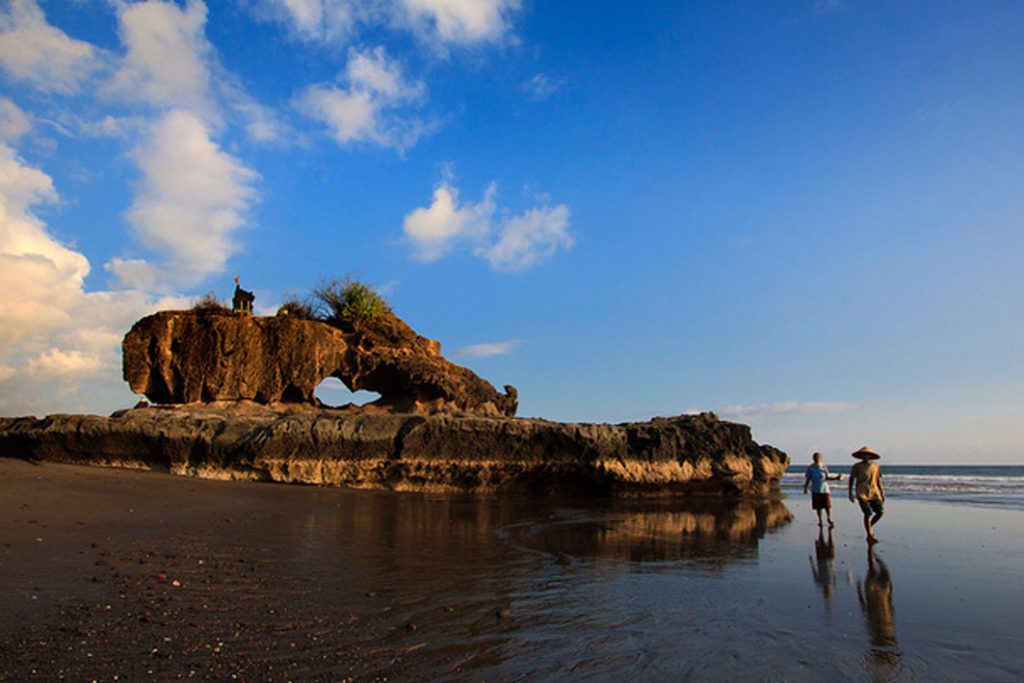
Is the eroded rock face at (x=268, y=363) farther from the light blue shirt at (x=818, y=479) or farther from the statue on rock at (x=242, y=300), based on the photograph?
the light blue shirt at (x=818, y=479)

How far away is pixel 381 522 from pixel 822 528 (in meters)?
8.84

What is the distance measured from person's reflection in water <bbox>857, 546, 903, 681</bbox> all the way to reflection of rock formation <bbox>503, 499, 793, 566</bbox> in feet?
5.75

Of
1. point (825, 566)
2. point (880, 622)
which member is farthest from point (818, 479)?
point (880, 622)

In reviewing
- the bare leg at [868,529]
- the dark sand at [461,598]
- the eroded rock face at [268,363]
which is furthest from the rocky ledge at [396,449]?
the bare leg at [868,529]

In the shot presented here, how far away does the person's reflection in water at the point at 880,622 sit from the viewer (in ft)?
14.1

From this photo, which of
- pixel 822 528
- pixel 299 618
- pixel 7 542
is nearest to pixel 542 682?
pixel 299 618

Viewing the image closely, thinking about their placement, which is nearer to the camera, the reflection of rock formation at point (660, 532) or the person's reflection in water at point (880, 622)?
the person's reflection in water at point (880, 622)

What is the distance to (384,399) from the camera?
2077 cm

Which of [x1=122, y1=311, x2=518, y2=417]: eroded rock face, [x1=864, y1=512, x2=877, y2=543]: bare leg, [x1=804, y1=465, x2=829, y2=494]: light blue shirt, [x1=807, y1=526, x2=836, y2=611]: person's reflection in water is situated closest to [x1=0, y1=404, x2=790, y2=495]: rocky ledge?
[x1=122, y1=311, x2=518, y2=417]: eroded rock face

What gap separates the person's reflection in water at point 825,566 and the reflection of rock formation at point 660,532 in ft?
3.04

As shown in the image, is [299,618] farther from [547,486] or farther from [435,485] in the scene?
[547,486]

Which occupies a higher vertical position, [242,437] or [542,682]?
[242,437]

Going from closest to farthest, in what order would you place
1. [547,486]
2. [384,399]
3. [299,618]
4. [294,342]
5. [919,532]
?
[299,618]
[919,532]
[547,486]
[294,342]
[384,399]

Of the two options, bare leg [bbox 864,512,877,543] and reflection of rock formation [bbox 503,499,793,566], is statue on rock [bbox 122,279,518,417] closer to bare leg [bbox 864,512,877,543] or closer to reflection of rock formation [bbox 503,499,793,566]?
reflection of rock formation [bbox 503,499,793,566]
